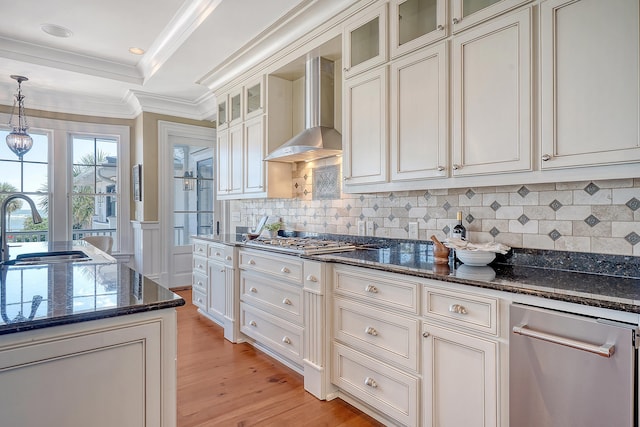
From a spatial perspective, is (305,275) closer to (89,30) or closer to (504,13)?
(504,13)

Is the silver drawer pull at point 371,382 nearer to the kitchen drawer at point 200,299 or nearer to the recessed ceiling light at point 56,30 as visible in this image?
the kitchen drawer at point 200,299

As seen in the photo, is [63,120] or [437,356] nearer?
[437,356]

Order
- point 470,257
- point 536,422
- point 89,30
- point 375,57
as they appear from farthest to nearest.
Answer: point 89,30 < point 375,57 < point 470,257 < point 536,422

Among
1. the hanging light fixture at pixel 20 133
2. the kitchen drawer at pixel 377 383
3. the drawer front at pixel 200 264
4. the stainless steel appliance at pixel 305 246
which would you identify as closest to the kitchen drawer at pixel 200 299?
the drawer front at pixel 200 264

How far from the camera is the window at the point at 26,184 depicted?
462 cm

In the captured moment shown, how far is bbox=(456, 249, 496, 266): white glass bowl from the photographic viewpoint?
74.7 inches

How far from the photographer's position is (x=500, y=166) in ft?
5.90

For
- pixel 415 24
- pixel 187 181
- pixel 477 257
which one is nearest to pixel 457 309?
pixel 477 257

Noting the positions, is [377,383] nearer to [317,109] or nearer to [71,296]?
[71,296]

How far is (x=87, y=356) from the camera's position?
107 cm

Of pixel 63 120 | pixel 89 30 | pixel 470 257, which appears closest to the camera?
pixel 470 257

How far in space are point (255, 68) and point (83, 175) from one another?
10.4 ft

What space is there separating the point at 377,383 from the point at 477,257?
0.88 m

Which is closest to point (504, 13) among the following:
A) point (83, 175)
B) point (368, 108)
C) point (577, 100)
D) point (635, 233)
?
point (577, 100)
